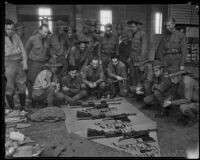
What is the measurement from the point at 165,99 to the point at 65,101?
2353 mm

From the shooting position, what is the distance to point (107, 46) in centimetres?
597

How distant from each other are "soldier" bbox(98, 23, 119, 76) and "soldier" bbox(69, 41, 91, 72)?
13.9 inches

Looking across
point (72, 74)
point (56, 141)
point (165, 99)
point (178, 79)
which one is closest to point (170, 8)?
point (178, 79)

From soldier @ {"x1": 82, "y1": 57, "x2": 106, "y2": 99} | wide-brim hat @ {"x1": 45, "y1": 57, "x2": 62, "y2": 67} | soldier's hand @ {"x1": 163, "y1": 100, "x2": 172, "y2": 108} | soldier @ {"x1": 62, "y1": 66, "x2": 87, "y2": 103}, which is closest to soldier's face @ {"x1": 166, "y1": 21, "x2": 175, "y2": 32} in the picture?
soldier's hand @ {"x1": 163, "y1": 100, "x2": 172, "y2": 108}

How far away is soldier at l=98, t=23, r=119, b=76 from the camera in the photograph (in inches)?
234

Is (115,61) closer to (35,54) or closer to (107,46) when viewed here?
(107,46)

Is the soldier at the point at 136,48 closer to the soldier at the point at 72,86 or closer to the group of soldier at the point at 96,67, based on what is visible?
the group of soldier at the point at 96,67

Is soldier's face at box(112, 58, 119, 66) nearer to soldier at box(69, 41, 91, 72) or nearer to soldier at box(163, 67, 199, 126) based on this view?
soldier at box(69, 41, 91, 72)

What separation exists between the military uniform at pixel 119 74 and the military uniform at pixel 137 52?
24cm

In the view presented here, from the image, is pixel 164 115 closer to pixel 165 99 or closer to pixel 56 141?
pixel 165 99

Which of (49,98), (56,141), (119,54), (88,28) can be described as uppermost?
(88,28)

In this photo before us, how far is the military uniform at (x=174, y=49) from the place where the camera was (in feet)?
16.9

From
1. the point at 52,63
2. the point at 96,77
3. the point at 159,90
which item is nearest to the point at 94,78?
the point at 96,77

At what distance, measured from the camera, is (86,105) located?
17.1 ft
